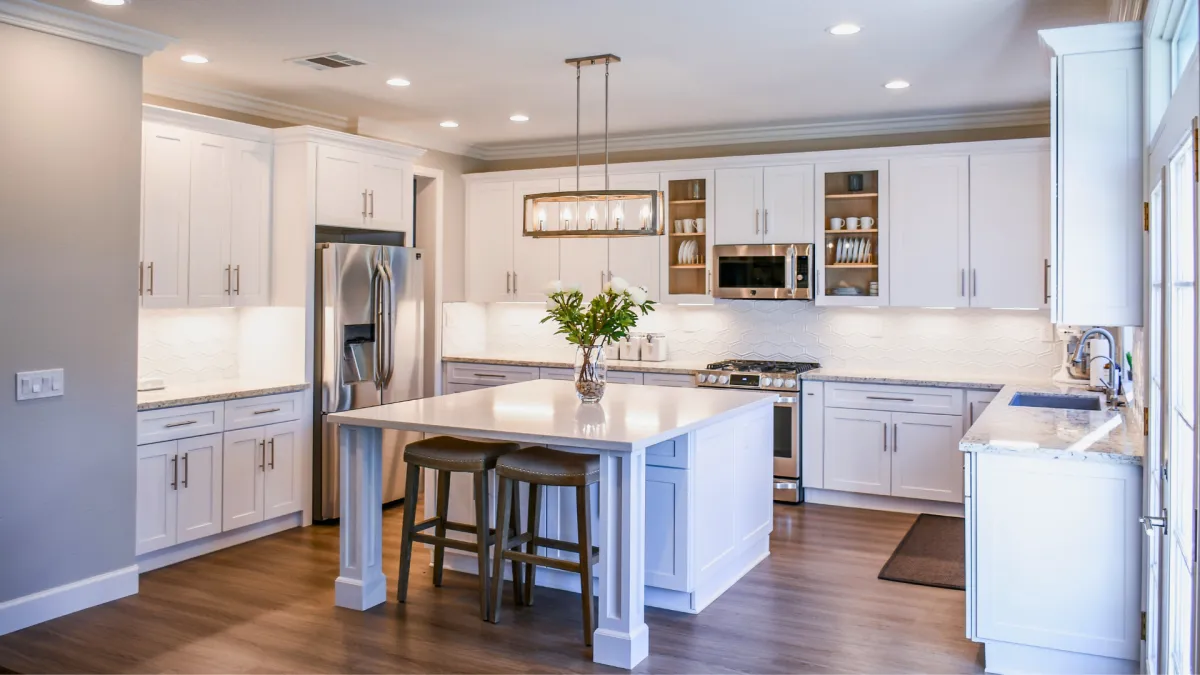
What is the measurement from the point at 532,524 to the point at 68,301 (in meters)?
2.23

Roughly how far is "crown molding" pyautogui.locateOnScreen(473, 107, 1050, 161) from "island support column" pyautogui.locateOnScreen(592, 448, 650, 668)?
12.6 feet

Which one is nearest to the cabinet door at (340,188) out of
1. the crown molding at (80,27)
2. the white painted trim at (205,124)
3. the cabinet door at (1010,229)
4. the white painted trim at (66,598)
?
the white painted trim at (205,124)

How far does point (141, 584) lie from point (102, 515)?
1.55 ft

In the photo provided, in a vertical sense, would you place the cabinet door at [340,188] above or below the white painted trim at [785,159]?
below

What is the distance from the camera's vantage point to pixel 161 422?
469 centimetres

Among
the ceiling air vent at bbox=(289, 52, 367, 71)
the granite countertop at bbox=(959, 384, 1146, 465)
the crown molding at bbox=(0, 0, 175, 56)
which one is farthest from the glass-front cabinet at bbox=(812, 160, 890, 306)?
the crown molding at bbox=(0, 0, 175, 56)

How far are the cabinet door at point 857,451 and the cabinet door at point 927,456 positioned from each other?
0.19 feet

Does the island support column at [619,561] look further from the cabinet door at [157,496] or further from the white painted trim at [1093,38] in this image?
the cabinet door at [157,496]

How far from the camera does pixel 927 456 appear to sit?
581cm

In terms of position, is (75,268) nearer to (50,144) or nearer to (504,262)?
(50,144)

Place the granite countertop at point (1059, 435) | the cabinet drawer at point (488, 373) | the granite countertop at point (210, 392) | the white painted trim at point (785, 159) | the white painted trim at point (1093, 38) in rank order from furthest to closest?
the cabinet drawer at point (488, 373), the white painted trim at point (785, 159), the granite countertop at point (210, 392), the granite countertop at point (1059, 435), the white painted trim at point (1093, 38)

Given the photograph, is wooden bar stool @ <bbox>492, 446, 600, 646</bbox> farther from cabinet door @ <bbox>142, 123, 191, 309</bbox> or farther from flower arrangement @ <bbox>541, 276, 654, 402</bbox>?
cabinet door @ <bbox>142, 123, 191, 309</bbox>

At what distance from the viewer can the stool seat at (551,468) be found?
371 cm

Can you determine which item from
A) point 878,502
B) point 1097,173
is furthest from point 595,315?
point 878,502
